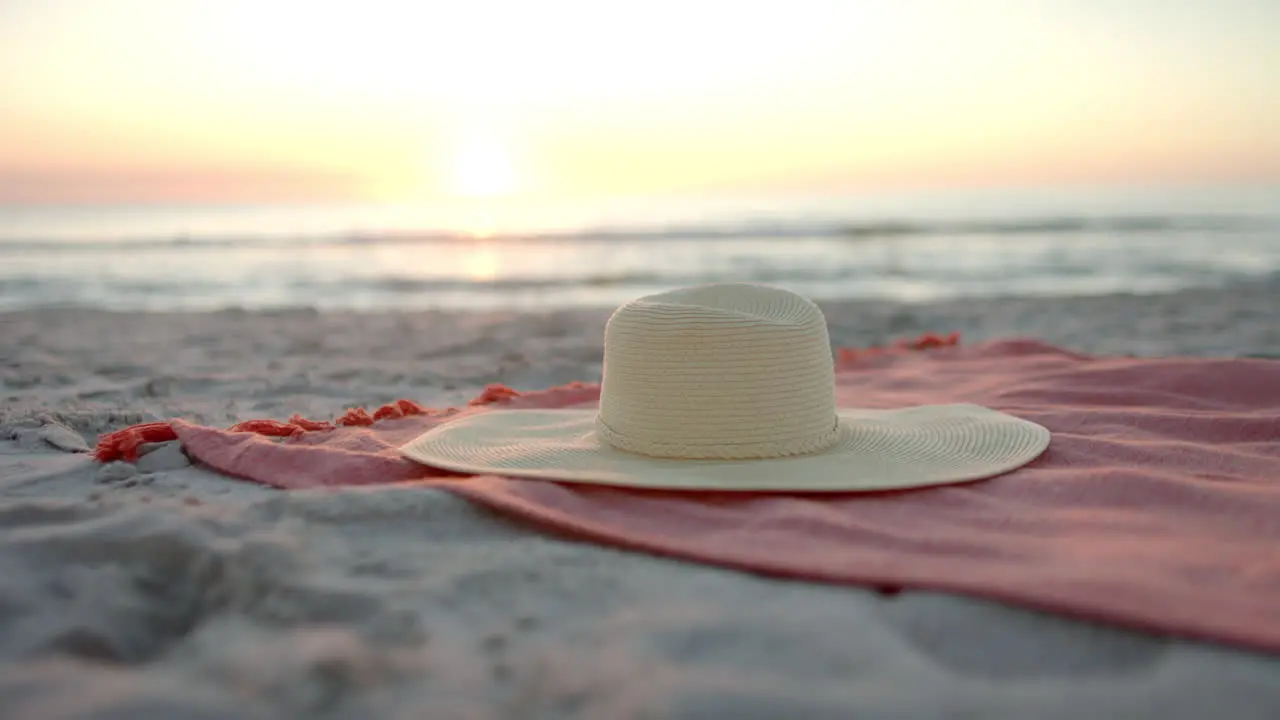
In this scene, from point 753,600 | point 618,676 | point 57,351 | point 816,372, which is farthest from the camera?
point 57,351

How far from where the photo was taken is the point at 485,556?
1.52m

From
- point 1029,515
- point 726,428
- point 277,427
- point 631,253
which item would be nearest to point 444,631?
point 726,428

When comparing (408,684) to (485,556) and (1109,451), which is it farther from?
(1109,451)

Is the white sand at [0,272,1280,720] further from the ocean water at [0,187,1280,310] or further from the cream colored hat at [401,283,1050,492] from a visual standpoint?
the ocean water at [0,187,1280,310]

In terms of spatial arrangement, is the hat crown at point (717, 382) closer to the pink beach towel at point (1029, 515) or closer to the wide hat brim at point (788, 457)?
the wide hat brim at point (788, 457)

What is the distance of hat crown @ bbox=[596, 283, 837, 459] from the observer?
1865 millimetres

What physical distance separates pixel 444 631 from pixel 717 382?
81cm

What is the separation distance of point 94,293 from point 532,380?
660 centimetres

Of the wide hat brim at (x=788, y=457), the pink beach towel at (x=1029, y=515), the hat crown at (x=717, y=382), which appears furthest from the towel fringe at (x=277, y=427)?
the hat crown at (x=717, y=382)

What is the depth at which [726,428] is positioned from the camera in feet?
6.21

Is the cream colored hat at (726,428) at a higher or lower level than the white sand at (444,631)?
higher

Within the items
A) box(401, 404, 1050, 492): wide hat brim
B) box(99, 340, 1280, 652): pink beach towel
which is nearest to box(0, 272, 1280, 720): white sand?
box(99, 340, 1280, 652): pink beach towel

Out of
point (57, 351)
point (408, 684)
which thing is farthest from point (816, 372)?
point (57, 351)

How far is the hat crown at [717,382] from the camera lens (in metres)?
1.87
